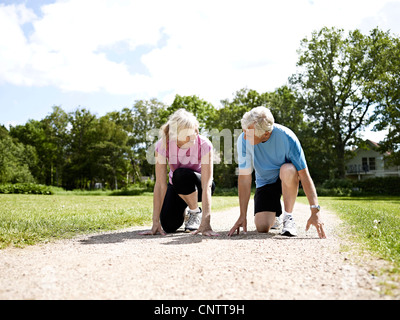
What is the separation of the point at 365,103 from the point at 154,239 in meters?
40.2

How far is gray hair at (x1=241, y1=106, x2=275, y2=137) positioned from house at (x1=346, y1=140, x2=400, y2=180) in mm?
49514

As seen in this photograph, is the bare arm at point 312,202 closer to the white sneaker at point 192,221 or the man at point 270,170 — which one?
the man at point 270,170

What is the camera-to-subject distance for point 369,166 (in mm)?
50938

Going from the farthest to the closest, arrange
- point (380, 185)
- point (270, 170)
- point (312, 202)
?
point (380, 185) < point (270, 170) < point (312, 202)

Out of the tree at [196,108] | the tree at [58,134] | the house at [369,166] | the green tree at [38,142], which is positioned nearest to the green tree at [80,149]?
the tree at [58,134]

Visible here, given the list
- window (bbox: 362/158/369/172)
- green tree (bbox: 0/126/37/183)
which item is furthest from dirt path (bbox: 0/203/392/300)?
window (bbox: 362/158/369/172)

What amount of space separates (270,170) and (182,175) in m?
1.22

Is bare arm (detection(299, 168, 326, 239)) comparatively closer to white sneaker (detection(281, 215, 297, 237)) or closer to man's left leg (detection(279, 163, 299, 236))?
man's left leg (detection(279, 163, 299, 236))

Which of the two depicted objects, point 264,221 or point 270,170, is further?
point 270,170

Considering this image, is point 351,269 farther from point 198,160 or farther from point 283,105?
point 283,105

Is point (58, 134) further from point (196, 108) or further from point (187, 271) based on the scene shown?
point (187, 271)

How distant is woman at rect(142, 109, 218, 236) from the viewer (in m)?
4.49

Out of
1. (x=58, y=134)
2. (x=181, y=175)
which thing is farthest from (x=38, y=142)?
(x=181, y=175)

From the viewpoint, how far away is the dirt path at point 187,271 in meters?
2.27
